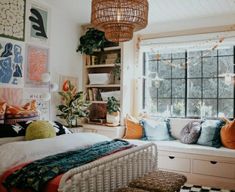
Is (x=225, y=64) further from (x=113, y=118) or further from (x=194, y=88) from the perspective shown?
(x=113, y=118)

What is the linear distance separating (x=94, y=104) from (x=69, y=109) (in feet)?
3.06

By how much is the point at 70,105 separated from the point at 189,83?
78.8 inches

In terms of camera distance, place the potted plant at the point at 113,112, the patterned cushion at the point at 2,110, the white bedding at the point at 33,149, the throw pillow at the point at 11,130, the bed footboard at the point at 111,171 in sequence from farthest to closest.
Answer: the potted plant at the point at 113,112, the patterned cushion at the point at 2,110, the throw pillow at the point at 11,130, the white bedding at the point at 33,149, the bed footboard at the point at 111,171

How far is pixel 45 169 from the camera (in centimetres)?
212

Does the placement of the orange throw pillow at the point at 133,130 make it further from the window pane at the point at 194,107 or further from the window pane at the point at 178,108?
the window pane at the point at 194,107

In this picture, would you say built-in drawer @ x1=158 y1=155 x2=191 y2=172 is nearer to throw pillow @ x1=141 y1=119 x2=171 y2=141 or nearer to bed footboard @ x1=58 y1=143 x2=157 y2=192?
throw pillow @ x1=141 y1=119 x2=171 y2=141

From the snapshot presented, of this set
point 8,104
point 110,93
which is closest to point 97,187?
point 8,104

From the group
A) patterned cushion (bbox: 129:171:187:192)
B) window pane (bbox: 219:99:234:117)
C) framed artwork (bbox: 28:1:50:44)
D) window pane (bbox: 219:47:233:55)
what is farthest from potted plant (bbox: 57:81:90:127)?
window pane (bbox: 219:47:233:55)

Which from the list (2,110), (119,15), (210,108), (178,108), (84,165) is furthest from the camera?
(178,108)

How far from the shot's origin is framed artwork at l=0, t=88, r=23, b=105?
3.64 meters

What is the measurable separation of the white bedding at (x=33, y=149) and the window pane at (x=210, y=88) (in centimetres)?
238

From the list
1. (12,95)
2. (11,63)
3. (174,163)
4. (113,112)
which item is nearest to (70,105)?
(113,112)

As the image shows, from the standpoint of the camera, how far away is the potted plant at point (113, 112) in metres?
4.61

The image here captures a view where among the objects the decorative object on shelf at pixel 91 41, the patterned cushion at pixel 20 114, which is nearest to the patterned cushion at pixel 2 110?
the patterned cushion at pixel 20 114
